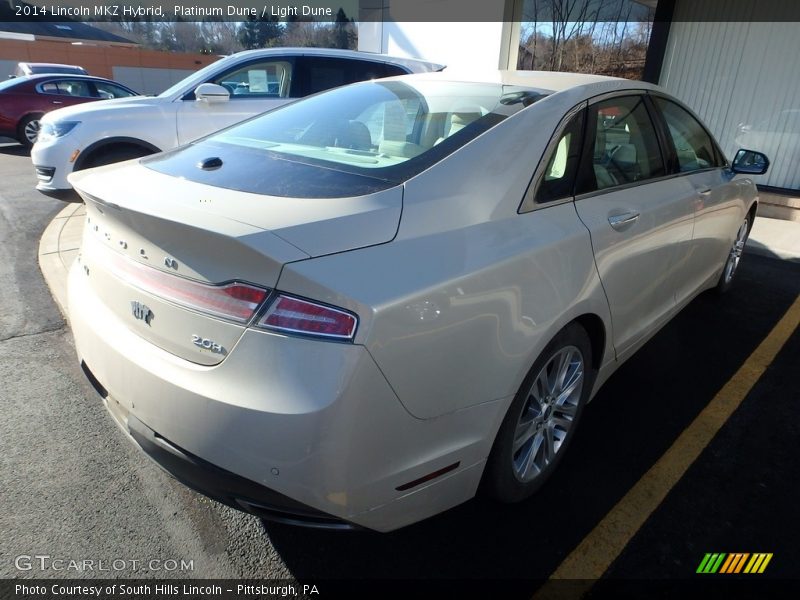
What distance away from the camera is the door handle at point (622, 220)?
2.45m

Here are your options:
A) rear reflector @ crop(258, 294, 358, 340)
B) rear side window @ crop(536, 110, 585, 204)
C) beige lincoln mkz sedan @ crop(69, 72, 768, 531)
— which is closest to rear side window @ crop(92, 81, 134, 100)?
beige lincoln mkz sedan @ crop(69, 72, 768, 531)

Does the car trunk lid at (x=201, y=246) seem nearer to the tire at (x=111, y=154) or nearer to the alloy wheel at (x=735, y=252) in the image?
the alloy wheel at (x=735, y=252)

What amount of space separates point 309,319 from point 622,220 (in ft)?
5.35

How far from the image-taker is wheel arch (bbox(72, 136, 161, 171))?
234 inches

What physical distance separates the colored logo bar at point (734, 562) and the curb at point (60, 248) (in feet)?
13.4

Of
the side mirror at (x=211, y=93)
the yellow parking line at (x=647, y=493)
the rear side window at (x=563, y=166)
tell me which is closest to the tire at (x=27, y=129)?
the side mirror at (x=211, y=93)

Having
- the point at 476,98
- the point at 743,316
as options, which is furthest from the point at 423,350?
the point at 743,316

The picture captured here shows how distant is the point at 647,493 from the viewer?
2465mm

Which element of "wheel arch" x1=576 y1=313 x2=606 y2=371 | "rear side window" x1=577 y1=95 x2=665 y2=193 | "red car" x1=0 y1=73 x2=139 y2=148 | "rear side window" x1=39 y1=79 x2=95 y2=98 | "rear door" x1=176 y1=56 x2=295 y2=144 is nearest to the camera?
"wheel arch" x1=576 y1=313 x2=606 y2=371

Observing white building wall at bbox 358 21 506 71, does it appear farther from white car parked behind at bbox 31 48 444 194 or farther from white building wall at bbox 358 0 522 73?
white car parked behind at bbox 31 48 444 194

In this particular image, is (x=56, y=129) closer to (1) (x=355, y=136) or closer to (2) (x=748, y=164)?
(1) (x=355, y=136)

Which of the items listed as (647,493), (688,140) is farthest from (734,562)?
(688,140)

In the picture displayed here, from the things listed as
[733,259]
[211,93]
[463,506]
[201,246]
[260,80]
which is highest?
[260,80]

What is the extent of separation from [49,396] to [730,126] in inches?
405
